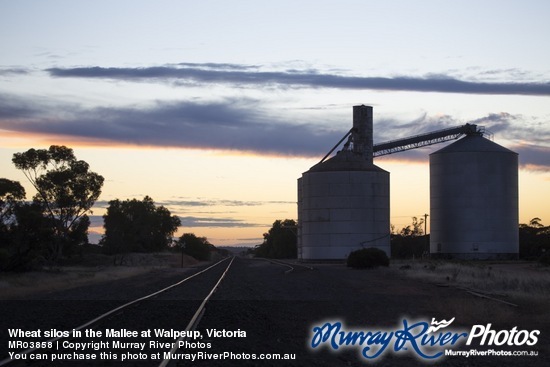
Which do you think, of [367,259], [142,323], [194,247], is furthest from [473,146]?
[194,247]

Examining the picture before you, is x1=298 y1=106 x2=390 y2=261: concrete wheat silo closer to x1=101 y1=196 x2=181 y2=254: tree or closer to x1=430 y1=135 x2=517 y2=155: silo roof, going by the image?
x1=430 y1=135 x2=517 y2=155: silo roof

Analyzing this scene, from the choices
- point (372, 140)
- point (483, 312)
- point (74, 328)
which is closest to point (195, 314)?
point (74, 328)

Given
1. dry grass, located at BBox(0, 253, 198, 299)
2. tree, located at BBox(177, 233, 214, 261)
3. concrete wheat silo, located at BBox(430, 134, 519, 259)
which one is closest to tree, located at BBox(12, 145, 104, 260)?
dry grass, located at BBox(0, 253, 198, 299)

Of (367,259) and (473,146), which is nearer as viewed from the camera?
(367,259)

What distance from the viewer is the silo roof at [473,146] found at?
251 ft

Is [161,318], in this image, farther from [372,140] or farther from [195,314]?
[372,140]

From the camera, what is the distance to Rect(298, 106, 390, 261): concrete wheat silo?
7331 cm

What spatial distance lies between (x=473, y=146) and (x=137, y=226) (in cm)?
6014

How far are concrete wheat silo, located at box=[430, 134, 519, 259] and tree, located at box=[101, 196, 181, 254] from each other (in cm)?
4781

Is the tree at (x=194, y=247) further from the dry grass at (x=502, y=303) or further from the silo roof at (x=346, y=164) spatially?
the dry grass at (x=502, y=303)

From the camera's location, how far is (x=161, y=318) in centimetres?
1767

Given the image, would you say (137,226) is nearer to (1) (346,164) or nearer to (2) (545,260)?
(1) (346,164)

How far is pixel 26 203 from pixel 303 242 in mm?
29952

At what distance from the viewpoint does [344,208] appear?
73.4m
